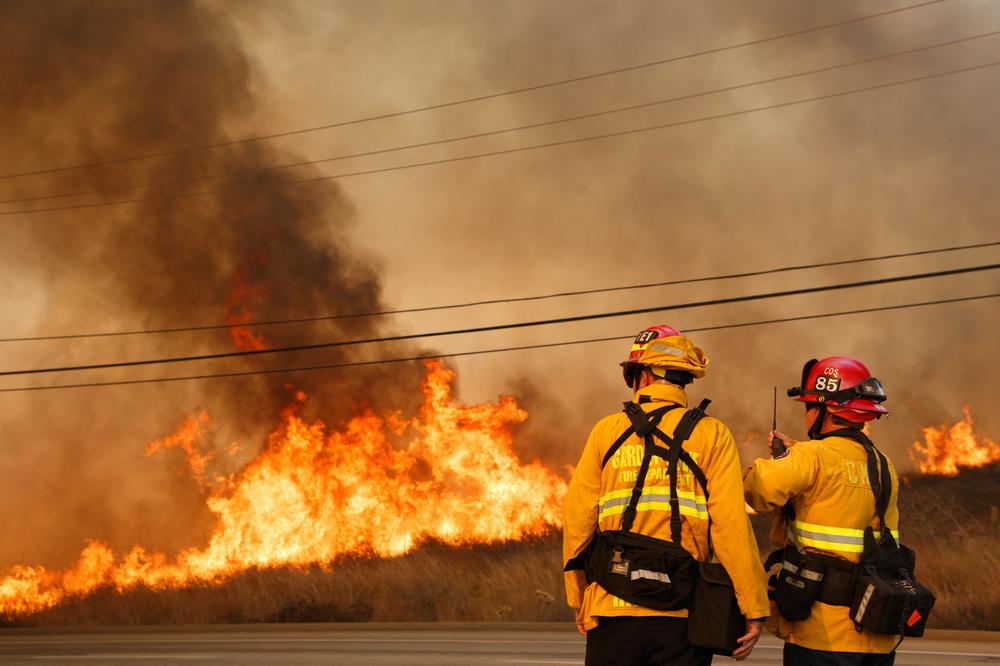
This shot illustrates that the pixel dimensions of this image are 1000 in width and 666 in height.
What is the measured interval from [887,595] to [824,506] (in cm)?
37

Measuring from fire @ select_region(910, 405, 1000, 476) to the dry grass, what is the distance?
146 inches

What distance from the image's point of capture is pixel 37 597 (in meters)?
22.1

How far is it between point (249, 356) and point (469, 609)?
12827mm

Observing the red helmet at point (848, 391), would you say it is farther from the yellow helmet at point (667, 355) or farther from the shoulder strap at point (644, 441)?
the shoulder strap at point (644, 441)

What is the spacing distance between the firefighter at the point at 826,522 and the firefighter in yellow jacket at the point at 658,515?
0.27 m

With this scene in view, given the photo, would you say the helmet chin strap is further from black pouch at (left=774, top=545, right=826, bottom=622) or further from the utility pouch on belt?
black pouch at (left=774, top=545, right=826, bottom=622)

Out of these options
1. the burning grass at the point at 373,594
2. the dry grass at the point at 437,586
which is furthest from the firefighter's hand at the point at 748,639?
the burning grass at the point at 373,594

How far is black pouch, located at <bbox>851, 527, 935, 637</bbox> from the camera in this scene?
3533mm

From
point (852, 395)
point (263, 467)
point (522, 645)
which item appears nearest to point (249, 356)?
point (263, 467)

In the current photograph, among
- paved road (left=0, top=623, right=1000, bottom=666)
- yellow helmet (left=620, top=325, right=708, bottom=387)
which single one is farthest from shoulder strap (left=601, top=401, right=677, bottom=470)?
paved road (left=0, top=623, right=1000, bottom=666)

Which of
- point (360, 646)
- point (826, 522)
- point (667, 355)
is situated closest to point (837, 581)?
point (826, 522)

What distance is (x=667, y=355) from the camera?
3672mm

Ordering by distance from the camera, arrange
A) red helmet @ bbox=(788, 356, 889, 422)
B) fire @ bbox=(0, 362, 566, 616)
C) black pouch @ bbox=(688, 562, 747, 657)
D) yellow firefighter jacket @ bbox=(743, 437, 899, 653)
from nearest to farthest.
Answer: black pouch @ bbox=(688, 562, 747, 657), yellow firefighter jacket @ bbox=(743, 437, 899, 653), red helmet @ bbox=(788, 356, 889, 422), fire @ bbox=(0, 362, 566, 616)

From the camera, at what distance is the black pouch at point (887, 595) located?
3.53 metres
